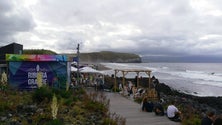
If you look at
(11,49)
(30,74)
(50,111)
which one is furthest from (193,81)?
(50,111)

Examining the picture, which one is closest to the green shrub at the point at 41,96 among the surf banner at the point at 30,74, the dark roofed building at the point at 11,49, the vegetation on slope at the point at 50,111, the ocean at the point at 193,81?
the vegetation on slope at the point at 50,111

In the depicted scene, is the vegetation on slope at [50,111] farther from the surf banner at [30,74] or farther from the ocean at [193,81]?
the ocean at [193,81]

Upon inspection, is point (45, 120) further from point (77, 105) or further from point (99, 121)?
point (77, 105)

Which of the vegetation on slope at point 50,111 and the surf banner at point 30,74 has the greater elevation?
the surf banner at point 30,74

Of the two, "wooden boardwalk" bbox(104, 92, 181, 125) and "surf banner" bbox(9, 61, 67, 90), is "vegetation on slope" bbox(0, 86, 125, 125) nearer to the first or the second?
"wooden boardwalk" bbox(104, 92, 181, 125)

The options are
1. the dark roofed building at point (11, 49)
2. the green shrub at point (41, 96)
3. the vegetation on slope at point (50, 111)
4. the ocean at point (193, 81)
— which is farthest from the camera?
the ocean at point (193, 81)

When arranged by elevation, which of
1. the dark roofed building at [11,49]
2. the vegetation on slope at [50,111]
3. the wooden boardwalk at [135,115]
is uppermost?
the dark roofed building at [11,49]

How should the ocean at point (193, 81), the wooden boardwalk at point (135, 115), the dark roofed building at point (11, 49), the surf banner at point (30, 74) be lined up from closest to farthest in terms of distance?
the wooden boardwalk at point (135, 115)
the surf banner at point (30, 74)
the dark roofed building at point (11, 49)
the ocean at point (193, 81)

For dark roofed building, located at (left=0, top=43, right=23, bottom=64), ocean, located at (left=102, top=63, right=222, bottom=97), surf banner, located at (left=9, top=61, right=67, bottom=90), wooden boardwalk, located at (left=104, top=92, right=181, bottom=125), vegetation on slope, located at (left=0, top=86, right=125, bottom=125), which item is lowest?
ocean, located at (left=102, top=63, right=222, bottom=97)

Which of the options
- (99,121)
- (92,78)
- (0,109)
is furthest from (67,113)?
(92,78)

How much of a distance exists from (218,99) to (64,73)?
20036mm

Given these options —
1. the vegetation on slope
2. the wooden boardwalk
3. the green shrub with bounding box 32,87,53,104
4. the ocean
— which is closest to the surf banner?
the wooden boardwalk

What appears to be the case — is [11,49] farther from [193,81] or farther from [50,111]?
[193,81]

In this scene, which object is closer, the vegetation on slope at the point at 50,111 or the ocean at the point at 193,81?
the vegetation on slope at the point at 50,111
